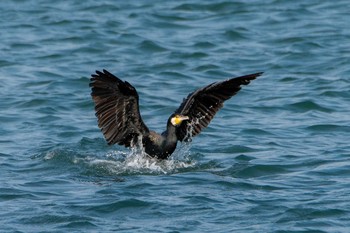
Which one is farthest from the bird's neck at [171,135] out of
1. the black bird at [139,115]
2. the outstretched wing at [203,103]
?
the outstretched wing at [203,103]

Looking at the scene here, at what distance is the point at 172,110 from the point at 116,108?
3473mm

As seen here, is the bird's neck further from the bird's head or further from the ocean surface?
the ocean surface

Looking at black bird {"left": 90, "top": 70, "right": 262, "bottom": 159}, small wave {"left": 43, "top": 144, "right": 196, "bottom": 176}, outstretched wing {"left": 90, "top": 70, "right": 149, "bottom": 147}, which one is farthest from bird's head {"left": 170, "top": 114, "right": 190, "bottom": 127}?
small wave {"left": 43, "top": 144, "right": 196, "bottom": 176}

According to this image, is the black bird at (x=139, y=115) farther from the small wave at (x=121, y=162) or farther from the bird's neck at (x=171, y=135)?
the small wave at (x=121, y=162)

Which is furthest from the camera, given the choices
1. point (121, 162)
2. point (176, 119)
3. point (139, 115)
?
→ point (121, 162)

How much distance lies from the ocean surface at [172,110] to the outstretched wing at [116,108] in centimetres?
33

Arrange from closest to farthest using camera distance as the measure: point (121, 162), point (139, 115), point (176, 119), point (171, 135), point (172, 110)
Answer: point (139, 115) < point (176, 119) < point (171, 135) < point (121, 162) < point (172, 110)

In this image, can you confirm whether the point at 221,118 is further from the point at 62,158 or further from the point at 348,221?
the point at 348,221

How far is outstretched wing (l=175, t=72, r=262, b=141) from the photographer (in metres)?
11.1

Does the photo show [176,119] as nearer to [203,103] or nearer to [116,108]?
[203,103]

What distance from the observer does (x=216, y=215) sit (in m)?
9.13

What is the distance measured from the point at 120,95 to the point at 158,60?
21.9 ft

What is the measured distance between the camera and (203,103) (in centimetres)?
1138

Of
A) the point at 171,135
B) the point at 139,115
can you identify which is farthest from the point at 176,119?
the point at 139,115
